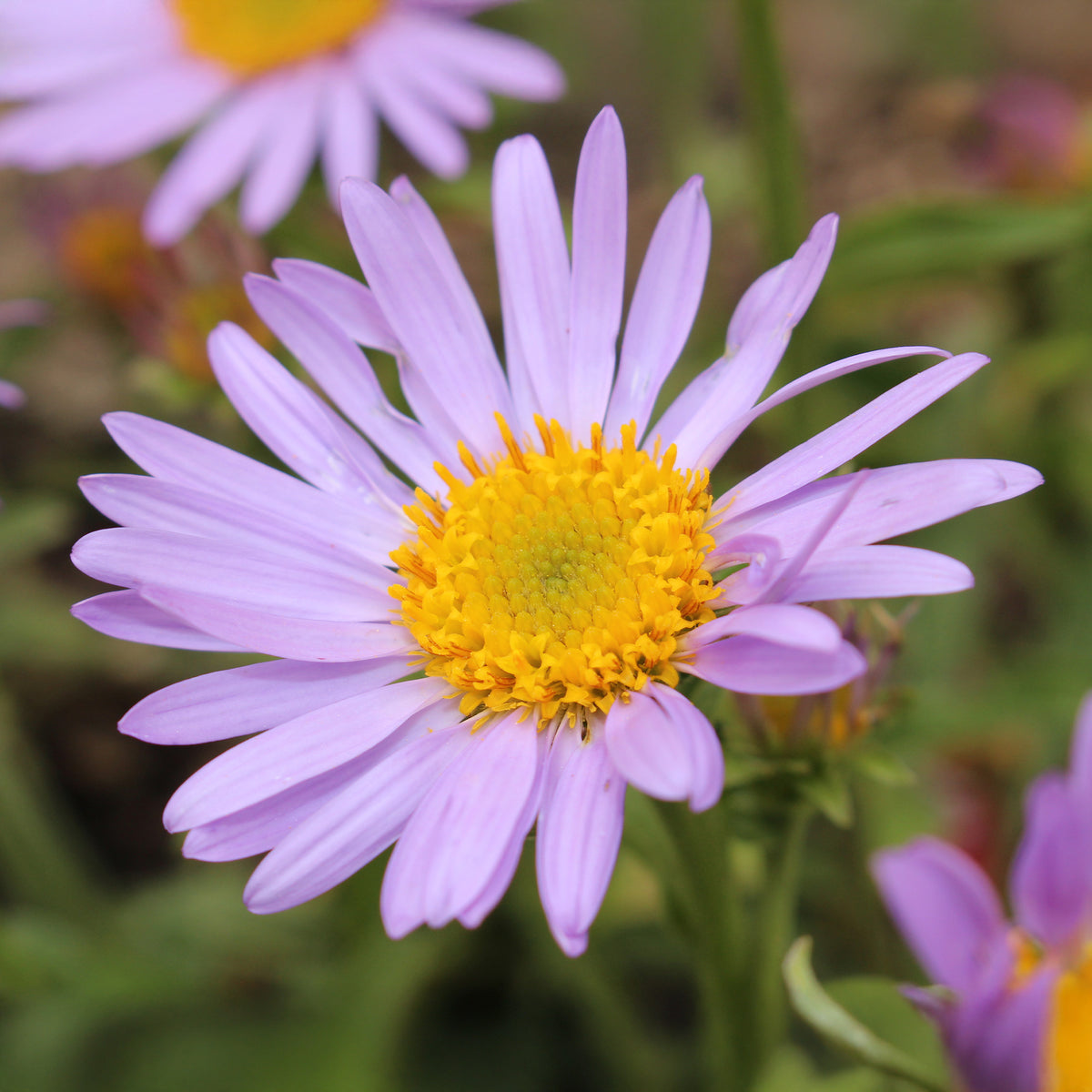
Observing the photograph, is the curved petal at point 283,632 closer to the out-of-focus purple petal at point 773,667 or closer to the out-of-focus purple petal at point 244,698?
the out-of-focus purple petal at point 244,698

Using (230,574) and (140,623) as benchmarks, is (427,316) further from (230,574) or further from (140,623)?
(140,623)

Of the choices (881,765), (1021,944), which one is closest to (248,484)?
(881,765)

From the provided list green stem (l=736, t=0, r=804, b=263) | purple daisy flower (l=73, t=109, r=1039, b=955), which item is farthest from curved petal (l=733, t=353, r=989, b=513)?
green stem (l=736, t=0, r=804, b=263)

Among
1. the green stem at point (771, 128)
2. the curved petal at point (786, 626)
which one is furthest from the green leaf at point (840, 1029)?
the green stem at point (771, 128)

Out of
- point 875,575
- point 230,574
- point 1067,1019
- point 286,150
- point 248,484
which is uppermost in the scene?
point 286,150

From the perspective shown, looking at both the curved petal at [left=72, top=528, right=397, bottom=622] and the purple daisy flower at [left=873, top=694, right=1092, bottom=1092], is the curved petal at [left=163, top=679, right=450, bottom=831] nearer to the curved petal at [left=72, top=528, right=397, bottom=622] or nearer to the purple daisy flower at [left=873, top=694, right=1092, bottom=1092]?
the curved petal at [left=72, top=528, right=397, bottom=622]

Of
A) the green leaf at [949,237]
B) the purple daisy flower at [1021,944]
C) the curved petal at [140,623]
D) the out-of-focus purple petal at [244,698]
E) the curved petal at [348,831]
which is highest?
the green leaf at [949,237]

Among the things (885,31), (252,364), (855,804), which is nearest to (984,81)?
(885,31)

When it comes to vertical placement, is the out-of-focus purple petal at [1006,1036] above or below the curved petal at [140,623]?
below
